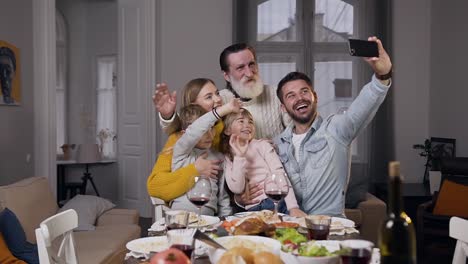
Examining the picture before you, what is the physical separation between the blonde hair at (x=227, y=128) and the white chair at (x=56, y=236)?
2.78ft

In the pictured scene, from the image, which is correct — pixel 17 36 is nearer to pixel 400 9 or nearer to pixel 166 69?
pixel 166 69

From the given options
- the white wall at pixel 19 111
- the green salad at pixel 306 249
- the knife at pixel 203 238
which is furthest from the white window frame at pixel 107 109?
the knife at pixel 203 238

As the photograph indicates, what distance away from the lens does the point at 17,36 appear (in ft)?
17.2

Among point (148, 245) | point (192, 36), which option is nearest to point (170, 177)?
point (148, 245)

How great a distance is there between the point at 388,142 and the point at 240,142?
477cm

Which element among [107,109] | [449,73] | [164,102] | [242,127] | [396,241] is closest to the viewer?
[396,241]

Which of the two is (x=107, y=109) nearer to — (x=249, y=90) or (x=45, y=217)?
(x=45, y=217)

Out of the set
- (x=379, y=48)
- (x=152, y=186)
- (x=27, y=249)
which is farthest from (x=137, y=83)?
(x=379, y=48)

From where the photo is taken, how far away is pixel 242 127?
2.67m

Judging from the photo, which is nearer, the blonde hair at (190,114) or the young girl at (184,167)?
the young girl at (184,167)

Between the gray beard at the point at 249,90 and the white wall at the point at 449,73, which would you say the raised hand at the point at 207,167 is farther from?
the white wall at the point at 449,73

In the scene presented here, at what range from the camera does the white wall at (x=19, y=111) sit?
16.3 ft

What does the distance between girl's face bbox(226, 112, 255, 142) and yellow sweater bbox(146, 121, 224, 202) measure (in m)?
0.09

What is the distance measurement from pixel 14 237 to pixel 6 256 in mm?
162
